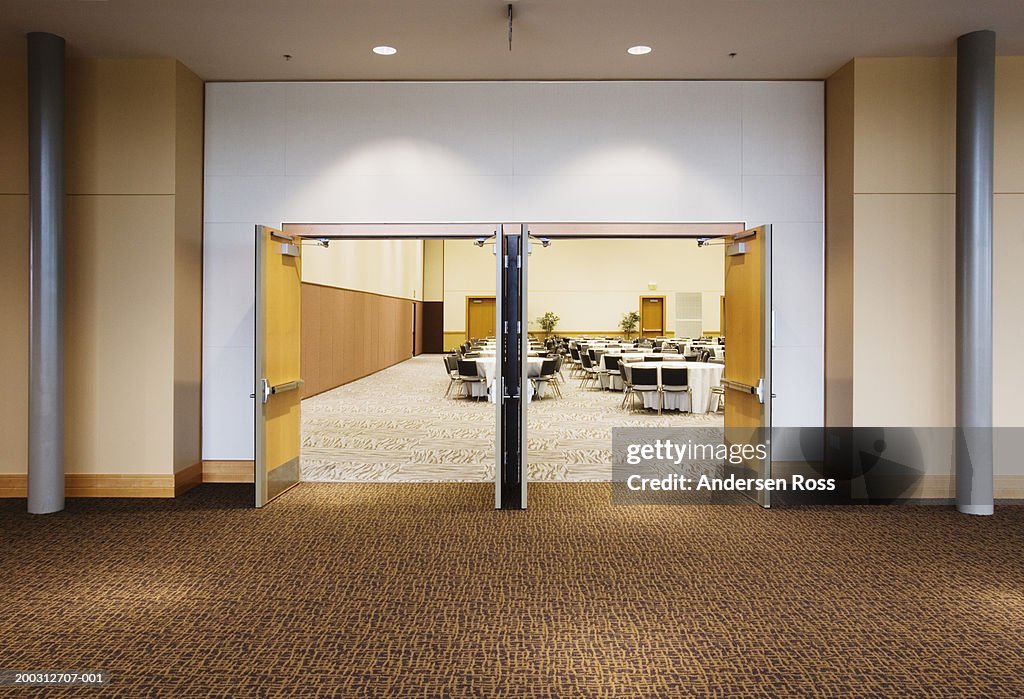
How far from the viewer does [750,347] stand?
632 cm

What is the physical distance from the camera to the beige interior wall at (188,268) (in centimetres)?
632

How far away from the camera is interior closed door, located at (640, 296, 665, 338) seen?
27219 mm

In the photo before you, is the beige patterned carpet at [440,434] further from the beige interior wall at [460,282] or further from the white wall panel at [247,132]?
the beige interior wall at [460,282]

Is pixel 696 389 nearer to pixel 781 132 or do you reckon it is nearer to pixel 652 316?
pixel 781 132

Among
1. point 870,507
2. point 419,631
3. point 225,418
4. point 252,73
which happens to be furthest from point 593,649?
point 252,73

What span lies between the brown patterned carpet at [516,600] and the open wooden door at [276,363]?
1.58 ft

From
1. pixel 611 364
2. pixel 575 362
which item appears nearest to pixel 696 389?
pixel 611 364

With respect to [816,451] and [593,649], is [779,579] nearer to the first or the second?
[593,649]

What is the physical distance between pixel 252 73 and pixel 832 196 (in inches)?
196

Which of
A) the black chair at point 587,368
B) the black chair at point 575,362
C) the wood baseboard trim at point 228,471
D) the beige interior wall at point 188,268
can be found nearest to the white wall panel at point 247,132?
the beige interior wall at point 188,268

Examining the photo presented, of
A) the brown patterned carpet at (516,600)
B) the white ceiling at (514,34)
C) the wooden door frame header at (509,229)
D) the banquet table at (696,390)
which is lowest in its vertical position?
the brown patterned carpet at (516,600)

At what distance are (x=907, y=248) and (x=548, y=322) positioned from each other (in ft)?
68.4

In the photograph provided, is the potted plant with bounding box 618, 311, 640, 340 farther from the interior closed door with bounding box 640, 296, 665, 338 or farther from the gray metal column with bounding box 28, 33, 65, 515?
the gray metal column with bounding box 28, 33, 65, 515

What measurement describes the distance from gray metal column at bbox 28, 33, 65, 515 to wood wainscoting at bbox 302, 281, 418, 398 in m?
6.40
